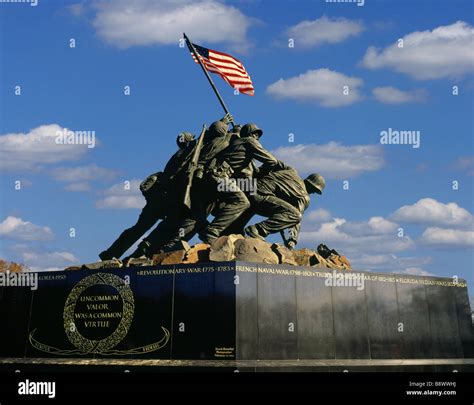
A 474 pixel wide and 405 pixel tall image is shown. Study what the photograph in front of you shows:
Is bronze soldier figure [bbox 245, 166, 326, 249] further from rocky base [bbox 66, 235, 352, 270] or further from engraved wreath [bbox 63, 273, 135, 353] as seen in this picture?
engraved wreath [bbox 63, 273, 135, 353]

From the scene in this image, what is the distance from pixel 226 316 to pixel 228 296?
0.41 metres

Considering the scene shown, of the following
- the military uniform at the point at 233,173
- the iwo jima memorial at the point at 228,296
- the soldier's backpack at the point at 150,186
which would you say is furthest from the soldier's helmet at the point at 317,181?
the soldier's backpack at the point at 150,186

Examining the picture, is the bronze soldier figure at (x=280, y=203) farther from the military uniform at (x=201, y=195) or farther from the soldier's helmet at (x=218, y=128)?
the soldier's helmet at (x=218, y=128)

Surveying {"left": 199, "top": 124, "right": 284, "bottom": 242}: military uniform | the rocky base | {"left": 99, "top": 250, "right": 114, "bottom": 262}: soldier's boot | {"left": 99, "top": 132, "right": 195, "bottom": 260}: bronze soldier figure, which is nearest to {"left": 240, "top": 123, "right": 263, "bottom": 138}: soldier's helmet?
{"left": 199, "top": 124, "right": 284, "bottom": 242}: military uniform

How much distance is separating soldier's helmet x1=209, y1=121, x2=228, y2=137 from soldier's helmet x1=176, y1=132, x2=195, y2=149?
771mm

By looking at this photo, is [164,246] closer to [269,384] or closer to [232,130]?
[232,130]

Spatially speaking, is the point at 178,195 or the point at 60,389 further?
the point at 178,195

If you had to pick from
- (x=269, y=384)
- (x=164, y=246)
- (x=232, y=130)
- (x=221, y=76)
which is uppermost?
(x=221, y=76)

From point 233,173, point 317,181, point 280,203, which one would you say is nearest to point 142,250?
point 233,173

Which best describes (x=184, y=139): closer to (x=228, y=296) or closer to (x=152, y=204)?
(x=152, y=204)

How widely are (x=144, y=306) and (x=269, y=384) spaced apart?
3.47 metres

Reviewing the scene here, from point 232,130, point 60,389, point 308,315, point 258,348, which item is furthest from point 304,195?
point 60,389

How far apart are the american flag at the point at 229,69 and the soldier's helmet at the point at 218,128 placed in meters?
1.54

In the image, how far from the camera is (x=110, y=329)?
15797 mm
